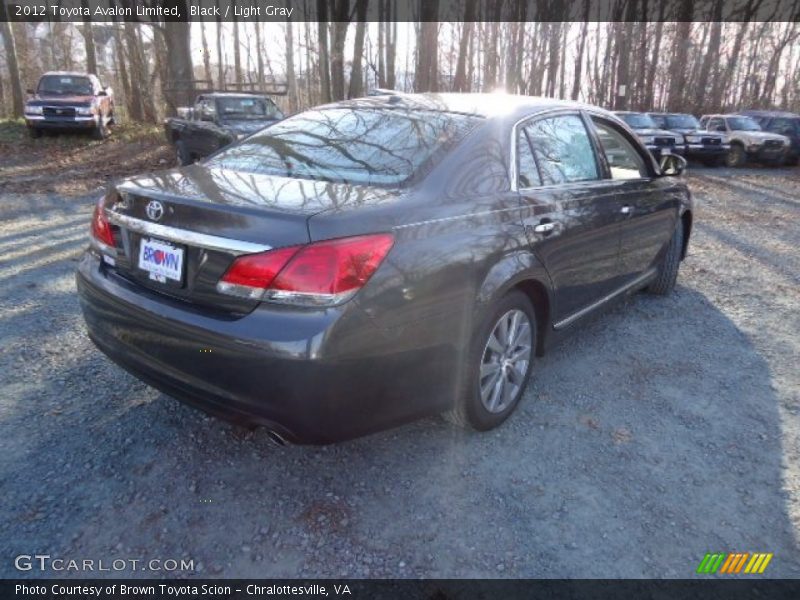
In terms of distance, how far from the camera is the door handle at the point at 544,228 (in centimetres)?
301

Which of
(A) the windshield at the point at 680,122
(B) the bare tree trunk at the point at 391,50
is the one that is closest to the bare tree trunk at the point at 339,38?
(B) the bare tree trunk at the point at 391,50

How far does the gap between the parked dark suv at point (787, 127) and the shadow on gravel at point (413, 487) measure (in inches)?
716

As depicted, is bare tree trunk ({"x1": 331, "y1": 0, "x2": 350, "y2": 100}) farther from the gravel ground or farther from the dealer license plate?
the dealer license plate

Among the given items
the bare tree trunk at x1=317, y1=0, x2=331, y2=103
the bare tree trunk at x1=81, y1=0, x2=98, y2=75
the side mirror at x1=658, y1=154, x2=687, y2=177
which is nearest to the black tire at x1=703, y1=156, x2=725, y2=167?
the bare tree trunk at x1=317, y1=0, x2=331, y2=103

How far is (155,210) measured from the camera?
2.41 meters

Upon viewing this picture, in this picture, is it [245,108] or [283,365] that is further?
[245,108]

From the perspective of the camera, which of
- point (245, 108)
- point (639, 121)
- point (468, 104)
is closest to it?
point (468, 104)

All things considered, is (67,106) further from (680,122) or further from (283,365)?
(680,122)

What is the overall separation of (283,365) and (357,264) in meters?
0.45

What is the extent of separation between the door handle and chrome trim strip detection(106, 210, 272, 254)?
1.50 meters

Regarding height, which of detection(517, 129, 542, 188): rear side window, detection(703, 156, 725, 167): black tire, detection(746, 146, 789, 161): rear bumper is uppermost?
detection(517, 129, 542, 188): rear side window

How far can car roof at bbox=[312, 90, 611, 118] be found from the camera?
3.16 metres

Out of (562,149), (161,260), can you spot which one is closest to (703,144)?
(562,149)

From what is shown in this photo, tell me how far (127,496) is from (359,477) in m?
0.98
